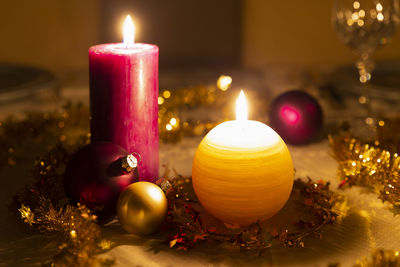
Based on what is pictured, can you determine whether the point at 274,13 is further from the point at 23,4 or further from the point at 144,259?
the point at 144,259

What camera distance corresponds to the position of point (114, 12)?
80.4 inches

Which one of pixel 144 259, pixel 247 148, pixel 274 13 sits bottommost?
pixel 144 259

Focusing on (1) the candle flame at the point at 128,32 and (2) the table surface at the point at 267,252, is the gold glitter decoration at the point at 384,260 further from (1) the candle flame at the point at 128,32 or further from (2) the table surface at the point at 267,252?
(1) the candle flame at the point at 128,32

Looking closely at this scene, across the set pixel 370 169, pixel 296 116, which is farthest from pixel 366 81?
pixel 370 169

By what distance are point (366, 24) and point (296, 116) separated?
267 mm

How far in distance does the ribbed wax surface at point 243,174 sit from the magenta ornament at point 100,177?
9 centimetres

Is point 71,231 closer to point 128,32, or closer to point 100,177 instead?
point 100,177

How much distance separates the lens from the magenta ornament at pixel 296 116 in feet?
3.01

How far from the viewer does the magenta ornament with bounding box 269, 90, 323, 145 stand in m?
0.92

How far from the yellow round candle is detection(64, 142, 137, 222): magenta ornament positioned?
0.09 meters

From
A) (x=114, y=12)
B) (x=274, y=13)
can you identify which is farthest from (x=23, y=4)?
(x=274, y=13)

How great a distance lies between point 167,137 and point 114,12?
1218 millimetres

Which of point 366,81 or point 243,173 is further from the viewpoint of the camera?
point 366,81

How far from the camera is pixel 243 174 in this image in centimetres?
57
